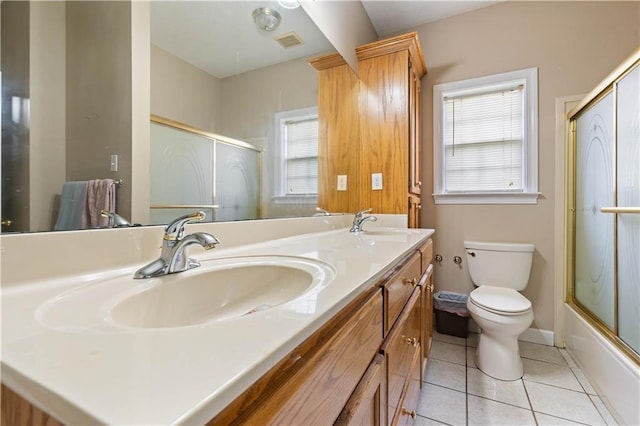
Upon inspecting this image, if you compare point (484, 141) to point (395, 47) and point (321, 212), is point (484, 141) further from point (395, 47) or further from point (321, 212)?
point (321, 212)

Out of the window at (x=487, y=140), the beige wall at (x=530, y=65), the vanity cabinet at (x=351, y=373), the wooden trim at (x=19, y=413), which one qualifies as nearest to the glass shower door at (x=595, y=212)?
the beige wall at (x=530, y=65)

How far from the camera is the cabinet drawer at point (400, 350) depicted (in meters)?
0.78

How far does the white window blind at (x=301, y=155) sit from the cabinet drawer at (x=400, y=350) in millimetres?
737

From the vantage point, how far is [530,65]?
2.06 m

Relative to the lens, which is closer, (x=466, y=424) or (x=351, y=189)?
(x=466, y=424)

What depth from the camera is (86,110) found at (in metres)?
0.63

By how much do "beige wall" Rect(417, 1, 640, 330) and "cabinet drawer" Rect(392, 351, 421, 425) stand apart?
1.23 m

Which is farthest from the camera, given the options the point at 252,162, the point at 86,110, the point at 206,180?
the point at 252,162

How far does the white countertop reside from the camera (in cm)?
22

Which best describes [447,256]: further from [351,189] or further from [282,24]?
[282,24]

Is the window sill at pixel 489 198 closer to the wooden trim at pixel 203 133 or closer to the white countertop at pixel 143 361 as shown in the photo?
the wooden trim at pixel 203 133

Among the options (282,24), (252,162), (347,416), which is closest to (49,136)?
(252,162)

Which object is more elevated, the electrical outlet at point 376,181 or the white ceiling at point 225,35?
the white ceiling at point 225,35

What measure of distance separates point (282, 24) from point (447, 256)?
1.95 m
